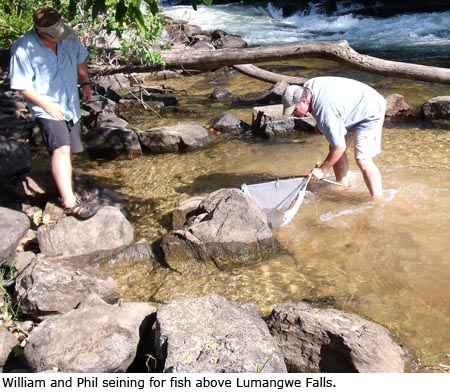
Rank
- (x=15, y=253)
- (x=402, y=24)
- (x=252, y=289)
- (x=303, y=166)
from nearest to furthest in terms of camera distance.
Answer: (x=252, y=289)
(x=15, y=253)
(x=303, y=166)
(x=402, y=24)

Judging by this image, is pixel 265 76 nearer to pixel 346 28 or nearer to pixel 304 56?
pixel 304 56

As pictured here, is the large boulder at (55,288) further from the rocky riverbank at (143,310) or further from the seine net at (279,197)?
the seine net at (279,197)

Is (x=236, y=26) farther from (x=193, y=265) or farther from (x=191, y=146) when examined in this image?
(x=193, y=265)

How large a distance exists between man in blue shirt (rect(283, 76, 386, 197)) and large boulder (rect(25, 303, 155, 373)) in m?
2.09

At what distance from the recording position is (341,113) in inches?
169

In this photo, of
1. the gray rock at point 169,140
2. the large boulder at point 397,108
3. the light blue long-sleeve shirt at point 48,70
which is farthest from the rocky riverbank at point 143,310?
the large boulder at point 397,108

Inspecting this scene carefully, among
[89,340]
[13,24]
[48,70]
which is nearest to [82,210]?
[48,70]

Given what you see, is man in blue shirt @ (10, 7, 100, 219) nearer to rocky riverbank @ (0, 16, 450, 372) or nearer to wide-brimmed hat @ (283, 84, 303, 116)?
rocky riverbank @ (0, 16, 450, 372)

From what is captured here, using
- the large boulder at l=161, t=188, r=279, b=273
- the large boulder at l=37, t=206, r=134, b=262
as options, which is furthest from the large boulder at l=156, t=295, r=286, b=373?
the large boulder at l=37, t=206, r=134, b=262

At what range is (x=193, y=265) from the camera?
411 centimetres

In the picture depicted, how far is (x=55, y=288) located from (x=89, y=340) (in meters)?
0.73

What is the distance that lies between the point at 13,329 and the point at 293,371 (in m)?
1.83

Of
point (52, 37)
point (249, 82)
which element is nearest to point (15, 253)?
point (52, 37)

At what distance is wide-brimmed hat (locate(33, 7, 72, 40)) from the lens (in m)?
3.85
